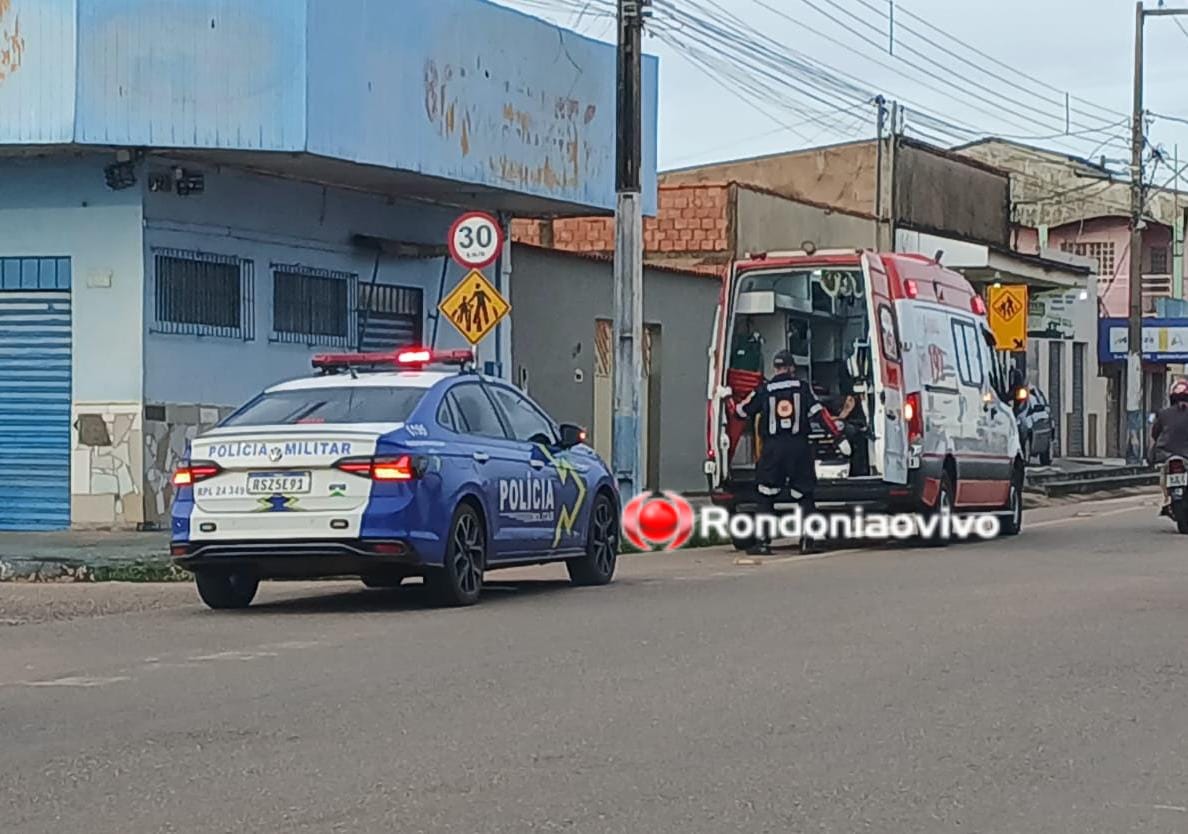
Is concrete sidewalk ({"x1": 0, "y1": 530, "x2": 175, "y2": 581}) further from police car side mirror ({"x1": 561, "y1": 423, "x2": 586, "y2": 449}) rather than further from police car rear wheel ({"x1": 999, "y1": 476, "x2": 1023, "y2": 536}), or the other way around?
police car rear wheel ({"x1": 999, "y1": 476, "x2": 1023, "y2": 536})

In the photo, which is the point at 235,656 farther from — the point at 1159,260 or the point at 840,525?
the point at 1159,260

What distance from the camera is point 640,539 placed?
21250mm

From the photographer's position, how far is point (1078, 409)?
5150 cm

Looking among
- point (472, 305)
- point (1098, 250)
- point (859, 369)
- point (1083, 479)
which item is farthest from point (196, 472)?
point (1098, 250)

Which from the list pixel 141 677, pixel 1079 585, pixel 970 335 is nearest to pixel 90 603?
pixel 141 677

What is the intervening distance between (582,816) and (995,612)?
675cm

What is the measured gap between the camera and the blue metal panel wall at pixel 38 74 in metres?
18.2

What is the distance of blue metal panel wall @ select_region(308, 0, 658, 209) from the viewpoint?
63.4ft

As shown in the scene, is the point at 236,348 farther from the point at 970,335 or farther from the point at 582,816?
the point at 582,816

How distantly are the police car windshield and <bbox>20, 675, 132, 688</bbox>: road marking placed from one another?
338 centimetres

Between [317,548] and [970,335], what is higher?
[970,335]

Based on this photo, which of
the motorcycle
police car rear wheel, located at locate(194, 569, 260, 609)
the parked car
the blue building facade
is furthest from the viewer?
the parked car

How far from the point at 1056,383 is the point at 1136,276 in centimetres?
772

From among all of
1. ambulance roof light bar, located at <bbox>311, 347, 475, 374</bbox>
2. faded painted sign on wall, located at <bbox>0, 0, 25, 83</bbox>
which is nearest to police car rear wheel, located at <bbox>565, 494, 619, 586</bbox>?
ambulance roof light bar, located at <bbox>311, 347, 475, 374</bbox>
